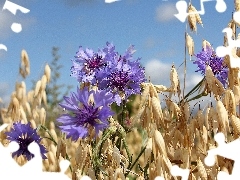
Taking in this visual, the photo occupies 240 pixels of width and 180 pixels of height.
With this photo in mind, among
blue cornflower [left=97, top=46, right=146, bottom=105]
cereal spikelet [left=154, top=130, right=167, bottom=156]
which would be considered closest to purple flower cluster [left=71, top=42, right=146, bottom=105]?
blue cornflower [left=97, top=46, right=146, bottom=105]

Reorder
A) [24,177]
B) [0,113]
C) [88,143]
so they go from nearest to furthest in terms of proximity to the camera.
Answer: [24,177]
[88,143]
[0,113]

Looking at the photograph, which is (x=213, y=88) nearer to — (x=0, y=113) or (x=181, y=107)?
(x=181, y=107)

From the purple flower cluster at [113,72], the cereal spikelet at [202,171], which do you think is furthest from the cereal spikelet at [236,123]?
the purple flower cluster at [113,72]

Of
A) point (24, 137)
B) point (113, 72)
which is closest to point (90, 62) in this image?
point (113, 72)

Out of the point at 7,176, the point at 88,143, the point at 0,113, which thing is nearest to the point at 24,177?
the point at 7,176

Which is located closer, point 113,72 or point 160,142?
point 160,142

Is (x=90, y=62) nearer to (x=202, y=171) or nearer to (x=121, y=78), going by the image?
(x=121, y=78)

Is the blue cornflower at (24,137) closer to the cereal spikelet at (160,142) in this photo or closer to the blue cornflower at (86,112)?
the blue cornflower at (86,112)
